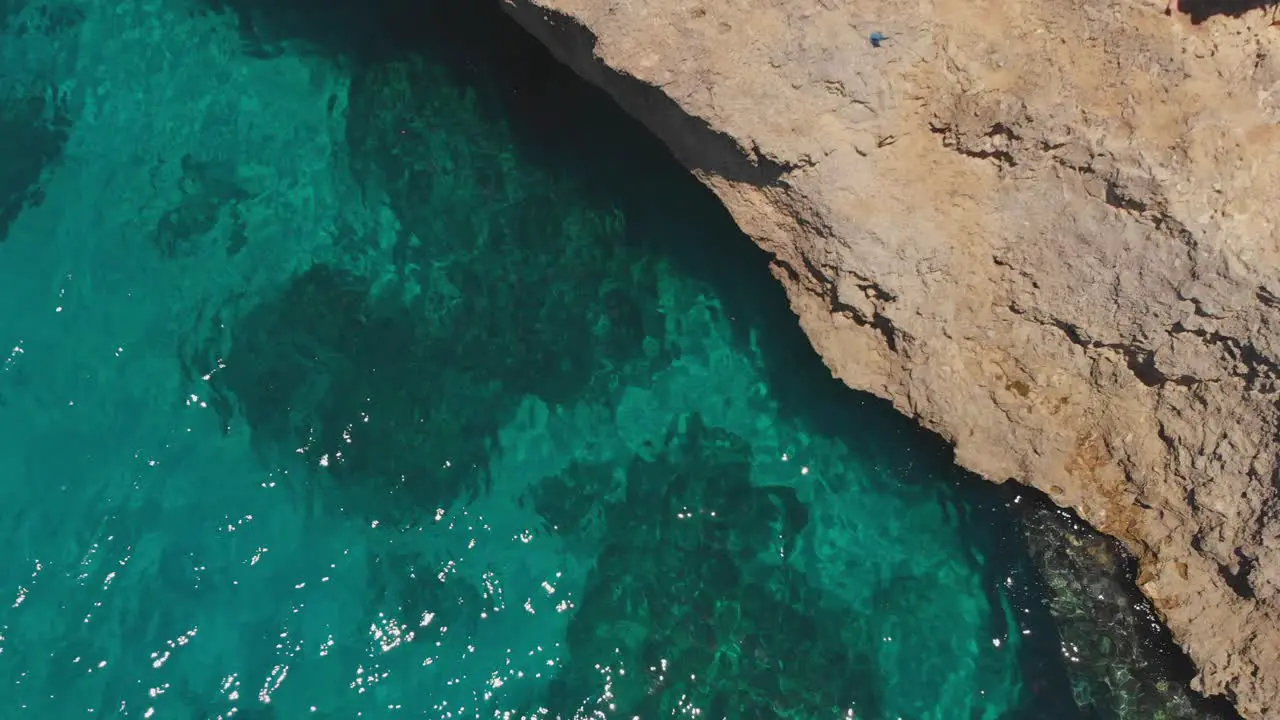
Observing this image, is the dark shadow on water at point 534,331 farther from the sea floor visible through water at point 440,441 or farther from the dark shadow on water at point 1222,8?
the dark shadow on water at point 1222,8

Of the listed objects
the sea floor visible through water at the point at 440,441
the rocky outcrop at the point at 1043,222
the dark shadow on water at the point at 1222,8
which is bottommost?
the sea floor visible through water at the point at 440,441

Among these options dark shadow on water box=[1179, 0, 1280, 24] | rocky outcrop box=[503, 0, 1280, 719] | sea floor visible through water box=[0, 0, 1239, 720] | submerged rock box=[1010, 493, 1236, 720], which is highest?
dark shadow on water box=[1179, 0, 1280, 24]

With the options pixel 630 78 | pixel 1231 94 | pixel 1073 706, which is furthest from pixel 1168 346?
pixel 630 78

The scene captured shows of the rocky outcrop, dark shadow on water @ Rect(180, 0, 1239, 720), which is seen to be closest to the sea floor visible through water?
dark shadow on water @ Rect(180, 0, 1239, 720)

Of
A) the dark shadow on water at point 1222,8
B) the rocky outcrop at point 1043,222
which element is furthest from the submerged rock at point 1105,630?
the dark shadow on water at point 1222,8

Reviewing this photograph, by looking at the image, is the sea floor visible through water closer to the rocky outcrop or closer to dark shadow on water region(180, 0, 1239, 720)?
dark shadow on water region(180, 0, 1239, 720)

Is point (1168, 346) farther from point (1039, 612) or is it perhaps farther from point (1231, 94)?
point (1039, 612)
